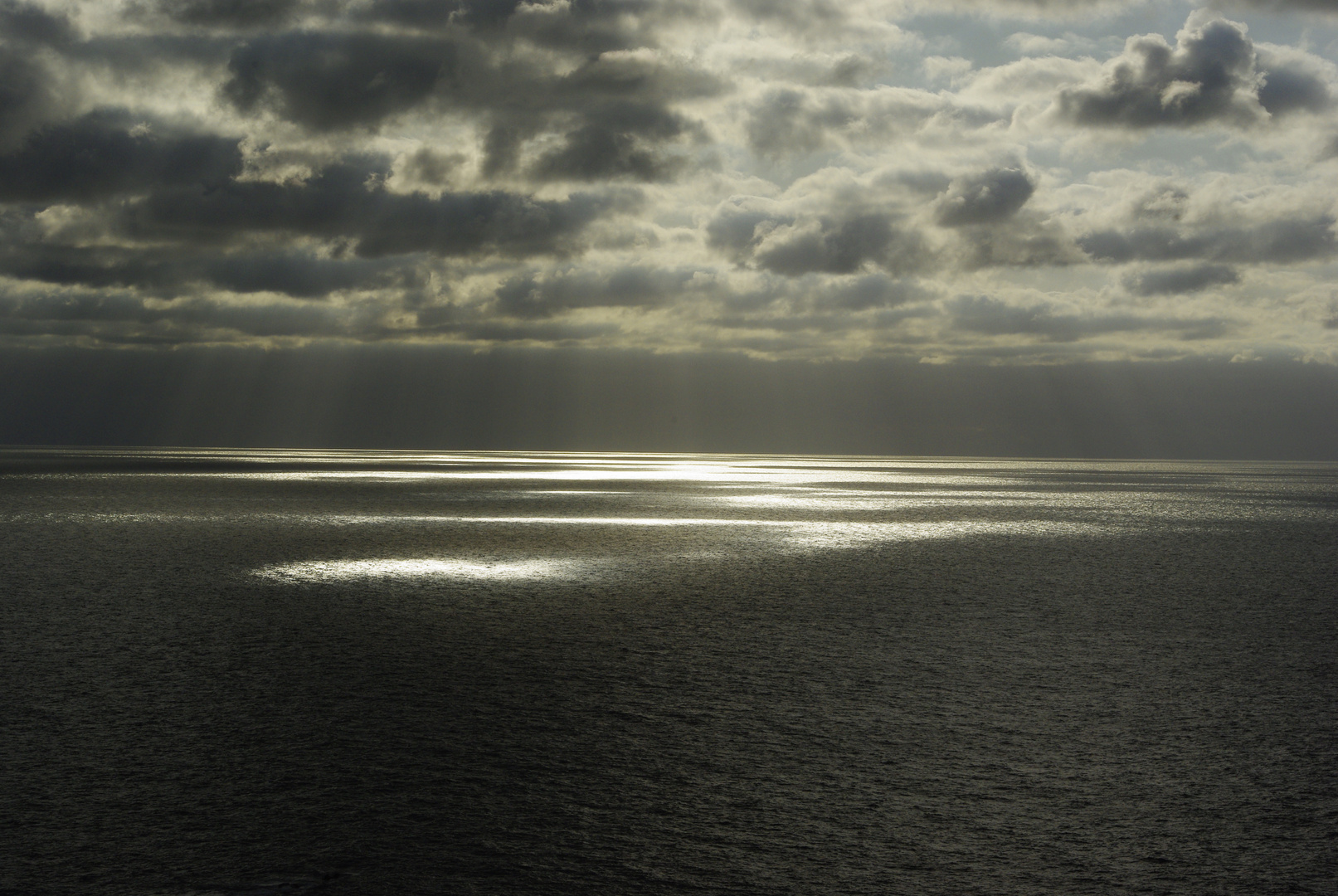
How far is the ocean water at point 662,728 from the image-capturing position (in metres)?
7.72

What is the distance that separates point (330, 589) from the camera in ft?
76.2

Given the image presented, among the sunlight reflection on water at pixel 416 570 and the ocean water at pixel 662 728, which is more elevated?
the ocean water at pixel 662 728

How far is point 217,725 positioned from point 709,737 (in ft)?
16.3

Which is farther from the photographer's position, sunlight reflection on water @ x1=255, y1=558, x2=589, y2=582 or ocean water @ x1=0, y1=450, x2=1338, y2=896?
sunlight reflection on water @ x1=255, y1=558, x2=589, y2=582

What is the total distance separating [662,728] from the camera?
37.7 ft

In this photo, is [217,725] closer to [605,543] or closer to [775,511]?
[605,543]

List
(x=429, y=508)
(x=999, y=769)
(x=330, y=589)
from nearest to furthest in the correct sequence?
(x=999, y=769)
(x=330, y=589)
(x=429, y=508)

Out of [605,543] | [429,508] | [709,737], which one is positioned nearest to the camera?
[709,737]

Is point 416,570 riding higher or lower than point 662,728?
lower

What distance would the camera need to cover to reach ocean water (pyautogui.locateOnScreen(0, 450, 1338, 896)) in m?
7.72

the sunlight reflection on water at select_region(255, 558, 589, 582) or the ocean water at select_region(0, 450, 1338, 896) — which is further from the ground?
the ocean water at select_region(0, 450, 1338, 896)

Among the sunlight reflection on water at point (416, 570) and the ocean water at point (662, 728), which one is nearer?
the ocean water at point (662, 728)

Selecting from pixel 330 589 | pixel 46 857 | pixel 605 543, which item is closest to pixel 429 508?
pixel 605 543

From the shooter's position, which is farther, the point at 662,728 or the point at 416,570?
the point at 416,570
